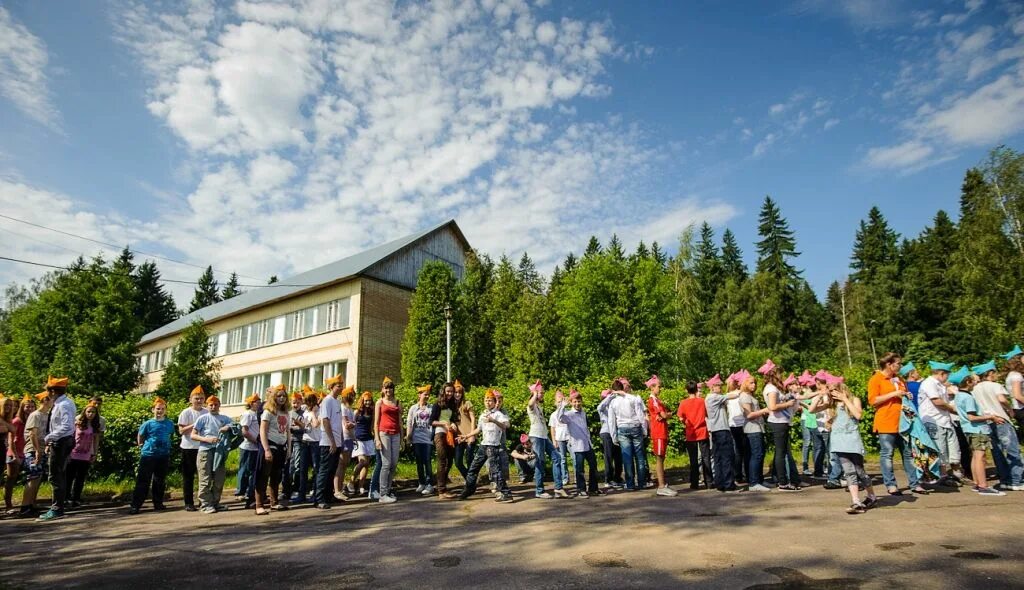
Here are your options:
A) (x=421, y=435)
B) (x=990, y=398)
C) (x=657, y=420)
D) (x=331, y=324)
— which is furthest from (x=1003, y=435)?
(x=331, y=324)

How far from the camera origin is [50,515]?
9.04 meters

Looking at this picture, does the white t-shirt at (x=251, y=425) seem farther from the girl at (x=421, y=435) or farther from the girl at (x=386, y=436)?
the girl at (x=421, y=435)

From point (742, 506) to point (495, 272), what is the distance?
2873 centimetres

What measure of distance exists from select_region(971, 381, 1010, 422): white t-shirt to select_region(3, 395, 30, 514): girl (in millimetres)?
15226

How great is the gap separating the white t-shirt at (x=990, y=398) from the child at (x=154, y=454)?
1278 centimetres

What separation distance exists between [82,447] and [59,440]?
668 millimetres

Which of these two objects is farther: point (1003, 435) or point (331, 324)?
point (331, 324)

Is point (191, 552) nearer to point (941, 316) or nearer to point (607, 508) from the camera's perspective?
point (607, 508)

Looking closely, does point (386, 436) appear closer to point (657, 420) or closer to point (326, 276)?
point (657, 420)

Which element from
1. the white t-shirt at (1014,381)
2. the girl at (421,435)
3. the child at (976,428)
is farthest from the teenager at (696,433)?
the girl at (421,435)

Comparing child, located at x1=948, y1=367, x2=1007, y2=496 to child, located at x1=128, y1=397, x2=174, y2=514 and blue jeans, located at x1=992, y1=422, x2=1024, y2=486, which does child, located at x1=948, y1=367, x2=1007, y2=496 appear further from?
child, located at x1=128, y1=397, x2=174, y2=514

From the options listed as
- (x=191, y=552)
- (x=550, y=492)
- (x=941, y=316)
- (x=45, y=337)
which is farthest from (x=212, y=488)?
(x=941, y=316)

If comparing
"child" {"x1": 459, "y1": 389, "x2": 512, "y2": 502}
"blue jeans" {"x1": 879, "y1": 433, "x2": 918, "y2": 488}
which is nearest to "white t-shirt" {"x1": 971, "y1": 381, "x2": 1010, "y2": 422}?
"blue jeans" {"x1": 879, "y1": 433, "x2": 918, "y2": 488}

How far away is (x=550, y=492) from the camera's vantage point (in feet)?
33.5
